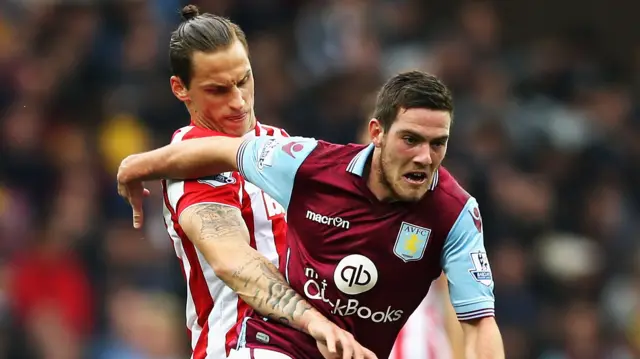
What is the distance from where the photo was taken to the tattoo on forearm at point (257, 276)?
5.11 meters

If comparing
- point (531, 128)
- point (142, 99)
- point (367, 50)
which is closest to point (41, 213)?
point (142, 99)

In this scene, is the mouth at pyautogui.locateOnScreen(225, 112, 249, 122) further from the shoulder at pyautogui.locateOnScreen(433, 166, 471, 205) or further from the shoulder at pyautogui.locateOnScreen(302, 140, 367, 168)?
the shoulder at pyautogui.locateOnScreen(433, 166, 471, 205)

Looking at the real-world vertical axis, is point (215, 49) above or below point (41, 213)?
above

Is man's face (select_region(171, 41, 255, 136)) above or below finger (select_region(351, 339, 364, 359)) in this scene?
above

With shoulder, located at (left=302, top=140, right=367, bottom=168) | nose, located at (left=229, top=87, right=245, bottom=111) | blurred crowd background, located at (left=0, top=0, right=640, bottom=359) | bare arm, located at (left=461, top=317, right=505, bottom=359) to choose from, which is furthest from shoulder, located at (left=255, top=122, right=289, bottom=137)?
blurred crowd background, located at (left=0, top=0, right=640, bottom=359)

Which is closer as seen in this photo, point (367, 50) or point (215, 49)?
point (215, 49)

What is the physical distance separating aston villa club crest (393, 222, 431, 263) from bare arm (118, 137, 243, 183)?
771 mm

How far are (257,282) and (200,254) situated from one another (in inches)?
17.2

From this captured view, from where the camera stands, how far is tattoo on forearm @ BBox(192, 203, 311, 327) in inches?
201

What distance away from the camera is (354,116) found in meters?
11.3

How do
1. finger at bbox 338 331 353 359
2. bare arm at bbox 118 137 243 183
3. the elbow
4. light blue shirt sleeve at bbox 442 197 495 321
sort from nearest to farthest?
finger at bbox 338 331 353 359, light blue shirt sleeve at bbox 442 197 495 321, the elbow, bare arm at bbox 118 137 243 183

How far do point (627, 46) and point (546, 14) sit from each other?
3.11ft

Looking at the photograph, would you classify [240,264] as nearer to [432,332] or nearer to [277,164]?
[277,164]

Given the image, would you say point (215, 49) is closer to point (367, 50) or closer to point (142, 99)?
point (142, 99)
